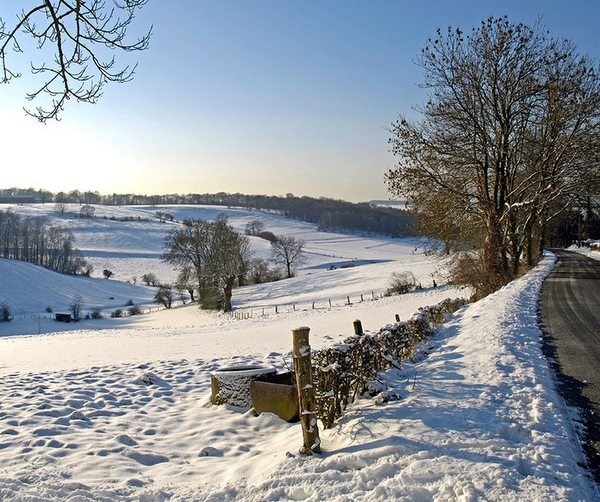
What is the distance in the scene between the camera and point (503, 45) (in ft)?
60.7

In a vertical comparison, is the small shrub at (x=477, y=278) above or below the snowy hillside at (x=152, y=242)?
above

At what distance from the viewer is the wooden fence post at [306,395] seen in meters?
4.80

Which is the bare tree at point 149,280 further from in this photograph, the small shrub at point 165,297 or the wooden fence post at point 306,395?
the wooden fence post at point 306,395

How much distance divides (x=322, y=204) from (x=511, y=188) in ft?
539

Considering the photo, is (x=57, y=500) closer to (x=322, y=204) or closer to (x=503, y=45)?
(x=503, y=45)

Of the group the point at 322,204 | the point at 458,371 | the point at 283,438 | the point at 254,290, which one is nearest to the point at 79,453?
the point at 283,438

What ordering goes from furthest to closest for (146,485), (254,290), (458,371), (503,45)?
(254,290) → (503,45) → (458,371) → (146,485)

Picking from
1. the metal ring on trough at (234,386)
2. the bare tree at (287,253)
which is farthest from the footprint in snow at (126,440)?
the bare tree at (287,253)

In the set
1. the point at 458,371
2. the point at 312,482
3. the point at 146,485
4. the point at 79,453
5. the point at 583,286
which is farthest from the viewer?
the point at 583,286

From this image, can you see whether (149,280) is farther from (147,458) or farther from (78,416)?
(147,458)

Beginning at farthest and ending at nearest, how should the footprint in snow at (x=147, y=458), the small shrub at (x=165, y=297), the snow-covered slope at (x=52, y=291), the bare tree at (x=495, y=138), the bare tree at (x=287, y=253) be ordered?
the bare tree at (x=287, y=253)
the snow-covered slope at (x=52, y=291)
the small shrub at (x=165, y=297)
the bare tree at (x=495, y=138)
the footprint in snow at (x=147, y=458)

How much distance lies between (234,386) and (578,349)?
6352 mm

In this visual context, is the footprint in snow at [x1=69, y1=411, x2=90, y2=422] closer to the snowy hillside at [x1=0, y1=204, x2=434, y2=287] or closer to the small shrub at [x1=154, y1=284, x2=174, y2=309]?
the small shrub at [x1=154, y1=284, x2=174, y2=309]

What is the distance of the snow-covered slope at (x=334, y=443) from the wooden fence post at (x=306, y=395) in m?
0.16
